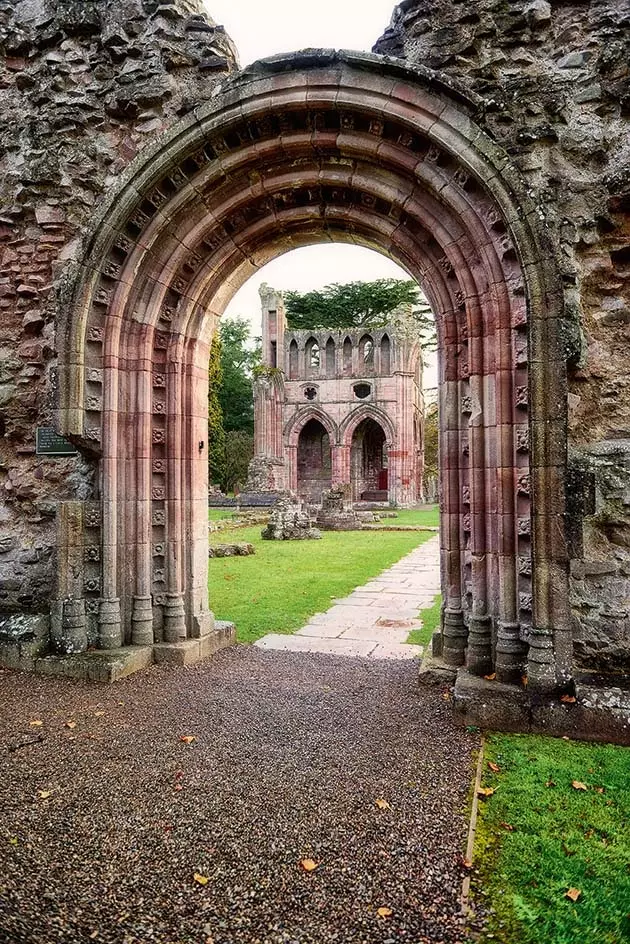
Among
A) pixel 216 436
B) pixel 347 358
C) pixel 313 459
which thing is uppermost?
pixel 347 358

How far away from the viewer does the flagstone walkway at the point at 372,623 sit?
6125 mm

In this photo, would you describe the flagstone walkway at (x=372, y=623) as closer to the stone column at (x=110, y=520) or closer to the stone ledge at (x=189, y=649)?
the stone ledge at (x=189, y=649)

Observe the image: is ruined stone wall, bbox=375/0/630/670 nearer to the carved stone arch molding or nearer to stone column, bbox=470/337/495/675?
the carved stone arch molding

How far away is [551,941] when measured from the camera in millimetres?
2078

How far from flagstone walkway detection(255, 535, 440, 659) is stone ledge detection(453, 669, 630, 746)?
173 cm

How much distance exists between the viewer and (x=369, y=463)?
1623 inches

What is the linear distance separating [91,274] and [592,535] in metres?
4.49

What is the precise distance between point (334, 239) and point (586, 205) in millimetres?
2571

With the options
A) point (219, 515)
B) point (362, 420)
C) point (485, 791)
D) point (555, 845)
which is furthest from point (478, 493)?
point (362, 420)

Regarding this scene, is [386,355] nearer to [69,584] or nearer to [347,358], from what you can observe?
[347,358]

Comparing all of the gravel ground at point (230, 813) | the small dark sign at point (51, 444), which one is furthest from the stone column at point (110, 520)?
the gravel ground at point (230, 813)

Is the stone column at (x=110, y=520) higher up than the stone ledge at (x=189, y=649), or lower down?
higher up

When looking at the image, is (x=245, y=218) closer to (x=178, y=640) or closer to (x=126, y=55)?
(x=126, y=55)

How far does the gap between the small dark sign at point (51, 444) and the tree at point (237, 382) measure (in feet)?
136
